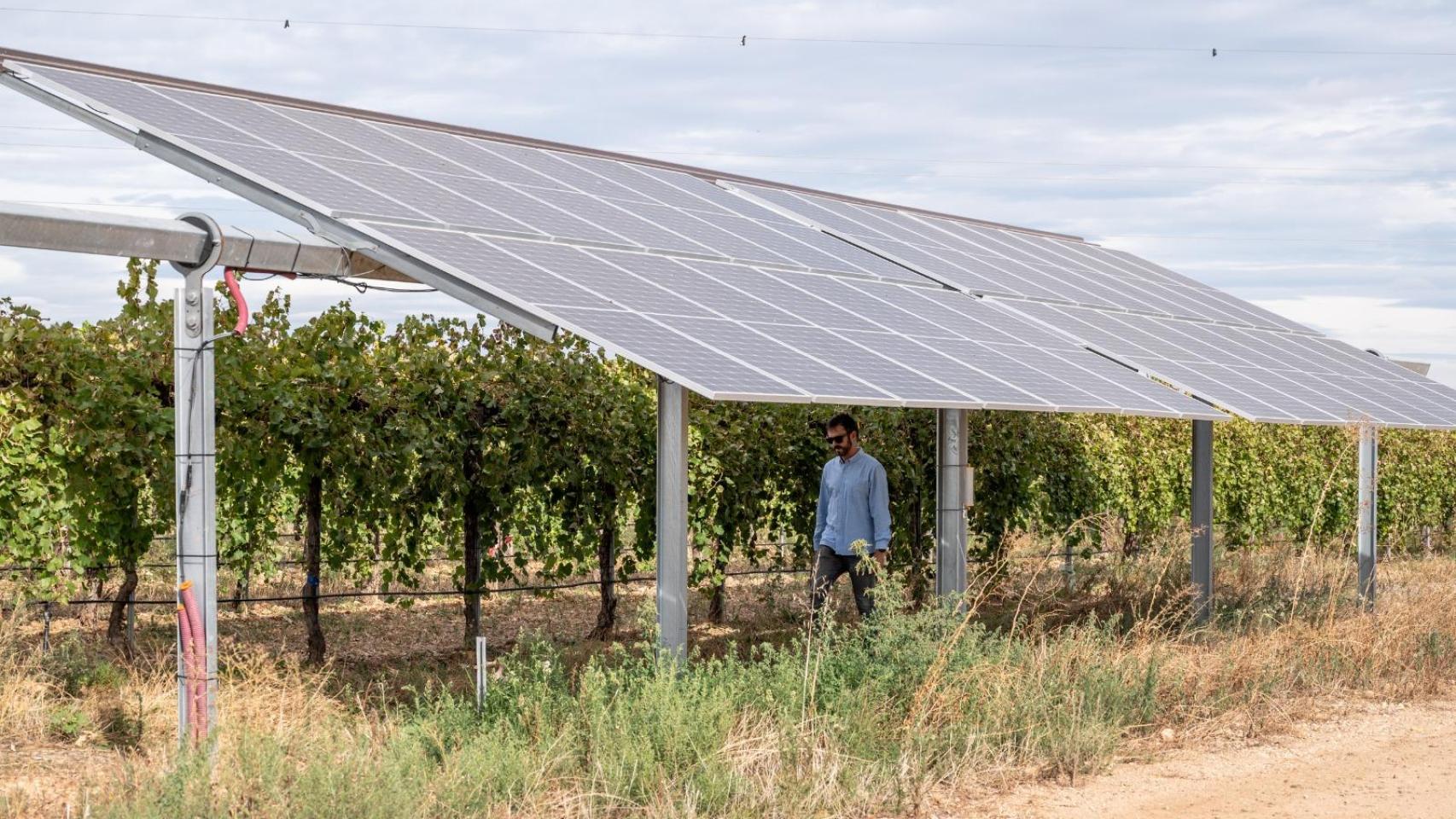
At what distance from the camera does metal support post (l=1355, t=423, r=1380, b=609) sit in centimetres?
1378

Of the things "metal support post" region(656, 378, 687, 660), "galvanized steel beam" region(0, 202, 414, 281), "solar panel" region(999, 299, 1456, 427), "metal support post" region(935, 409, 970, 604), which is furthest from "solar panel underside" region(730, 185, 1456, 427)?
"galvanized steel beam" region(0, 202, 414, 281)

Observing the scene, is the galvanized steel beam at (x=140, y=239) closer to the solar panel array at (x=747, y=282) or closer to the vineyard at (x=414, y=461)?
the solar panel array at (x=747, y=282)

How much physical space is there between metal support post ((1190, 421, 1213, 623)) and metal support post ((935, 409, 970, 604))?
2980 millimetres

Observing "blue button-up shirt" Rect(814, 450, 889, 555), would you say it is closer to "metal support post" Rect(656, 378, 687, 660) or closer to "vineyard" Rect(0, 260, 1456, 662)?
"vineyard" Rect(0, 260, 1456, 662)

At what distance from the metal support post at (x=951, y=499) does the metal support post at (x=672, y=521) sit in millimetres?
2955

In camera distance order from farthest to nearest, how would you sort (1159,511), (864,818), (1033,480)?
(1159,511) → (1033,480) → (864,818)

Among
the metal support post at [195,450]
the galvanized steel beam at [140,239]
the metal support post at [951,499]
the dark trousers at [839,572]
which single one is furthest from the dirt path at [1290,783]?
the galvanized steel beam at [140,239]

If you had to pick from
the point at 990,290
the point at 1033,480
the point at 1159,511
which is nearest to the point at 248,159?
the point at 990,290

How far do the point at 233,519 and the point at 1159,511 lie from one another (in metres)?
12.7

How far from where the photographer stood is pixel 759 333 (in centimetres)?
934

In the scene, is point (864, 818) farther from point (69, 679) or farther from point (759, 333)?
point (69, 679)

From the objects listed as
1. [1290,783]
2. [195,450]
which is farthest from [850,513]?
[195,450]

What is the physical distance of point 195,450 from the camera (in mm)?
7602

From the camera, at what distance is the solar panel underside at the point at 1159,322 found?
→ 13328 mm
